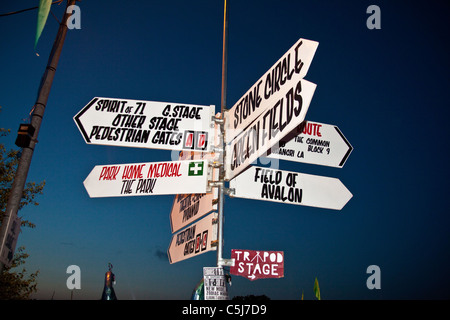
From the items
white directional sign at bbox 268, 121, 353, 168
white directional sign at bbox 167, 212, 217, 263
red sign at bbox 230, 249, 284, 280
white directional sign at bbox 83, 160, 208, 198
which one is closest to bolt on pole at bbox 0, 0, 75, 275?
white directional sign at bbox 83, 160, 208, 198

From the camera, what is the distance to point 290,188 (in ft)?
13.9

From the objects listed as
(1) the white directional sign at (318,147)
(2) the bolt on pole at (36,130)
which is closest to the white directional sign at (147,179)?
(1) the white directional sign at (318,147)

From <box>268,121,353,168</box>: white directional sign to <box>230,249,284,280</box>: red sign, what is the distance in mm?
1267

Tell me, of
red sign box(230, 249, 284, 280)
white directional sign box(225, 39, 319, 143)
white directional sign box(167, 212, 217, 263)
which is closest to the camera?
white directional sign box(225, 39, 319, 143)

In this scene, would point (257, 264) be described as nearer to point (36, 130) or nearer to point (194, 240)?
point (194, 240)

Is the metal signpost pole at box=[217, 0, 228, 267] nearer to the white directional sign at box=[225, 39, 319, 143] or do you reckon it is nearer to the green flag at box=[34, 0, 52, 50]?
the white directional sign at box=[225, 39, 319, 143]

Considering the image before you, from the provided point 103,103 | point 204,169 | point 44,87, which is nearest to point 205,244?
point 204,169

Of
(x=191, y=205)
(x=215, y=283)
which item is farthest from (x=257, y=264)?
(x=191, y=205)

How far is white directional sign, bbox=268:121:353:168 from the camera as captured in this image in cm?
443

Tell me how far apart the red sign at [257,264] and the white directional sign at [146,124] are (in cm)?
137

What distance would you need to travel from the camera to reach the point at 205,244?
4047 mm

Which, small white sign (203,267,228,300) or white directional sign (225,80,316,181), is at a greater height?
white directional sign (225,80,316,181)
